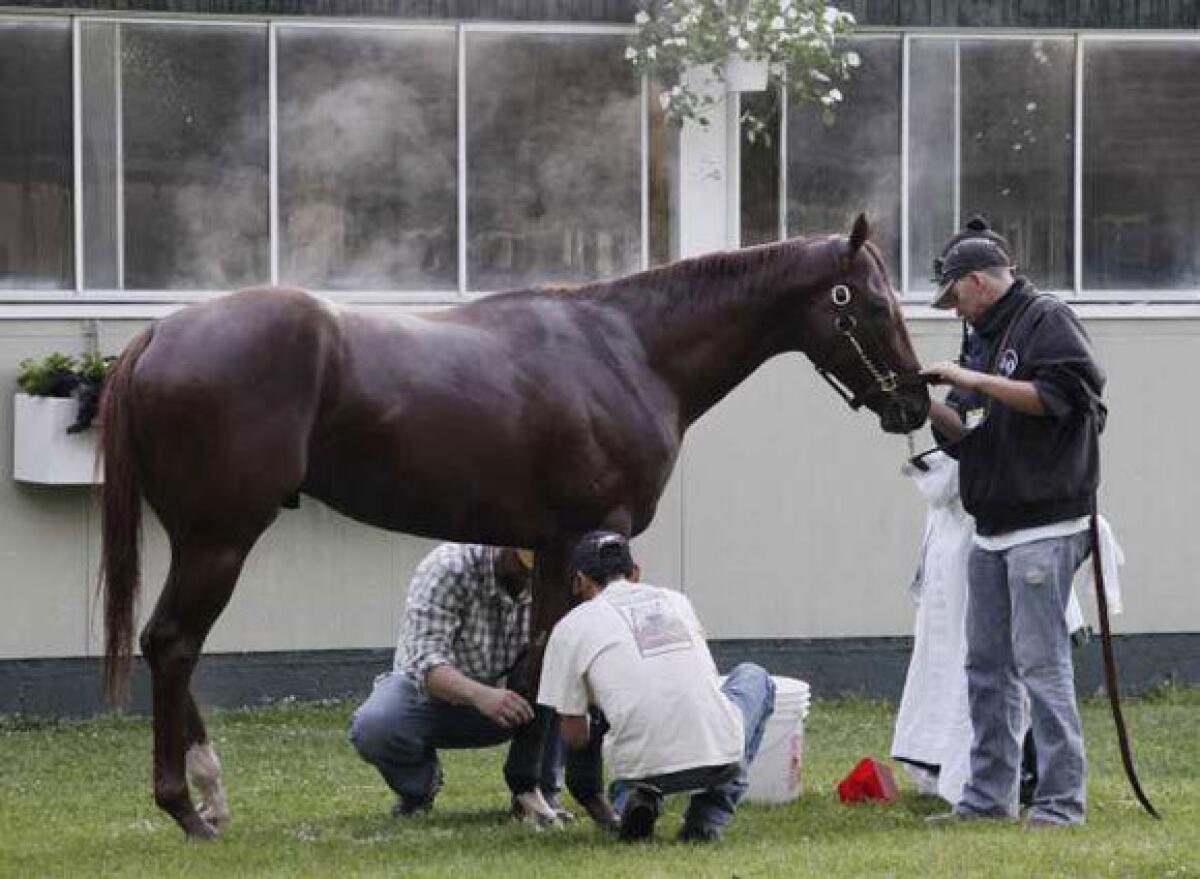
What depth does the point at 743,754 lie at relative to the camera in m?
8.57

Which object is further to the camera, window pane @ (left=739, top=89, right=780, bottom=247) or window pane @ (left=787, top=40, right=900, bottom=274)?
window pane @ (left=787, top=40, right=900, bottom=274)

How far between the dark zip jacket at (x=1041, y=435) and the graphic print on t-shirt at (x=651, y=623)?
4.25ft

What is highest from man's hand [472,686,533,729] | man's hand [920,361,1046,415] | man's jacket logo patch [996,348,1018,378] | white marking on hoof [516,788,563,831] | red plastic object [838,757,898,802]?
man's jacket logo patch [996,348,1018,378]

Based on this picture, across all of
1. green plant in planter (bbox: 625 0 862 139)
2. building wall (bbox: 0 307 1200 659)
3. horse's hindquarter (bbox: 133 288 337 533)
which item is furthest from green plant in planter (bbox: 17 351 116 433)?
horse's hindquarter (bbox: 133 288 337 533)

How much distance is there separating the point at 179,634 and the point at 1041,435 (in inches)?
117

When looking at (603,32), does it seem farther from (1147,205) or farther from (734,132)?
(1147,205)

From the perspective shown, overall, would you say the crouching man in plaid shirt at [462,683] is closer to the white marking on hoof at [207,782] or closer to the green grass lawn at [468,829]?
the green grass lawn at [468,829]

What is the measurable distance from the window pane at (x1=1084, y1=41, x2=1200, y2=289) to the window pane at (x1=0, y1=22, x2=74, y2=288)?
5544 mm

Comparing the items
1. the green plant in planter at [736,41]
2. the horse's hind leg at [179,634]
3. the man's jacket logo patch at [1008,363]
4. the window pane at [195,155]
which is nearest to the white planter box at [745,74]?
the green plant in planter at [736,41]

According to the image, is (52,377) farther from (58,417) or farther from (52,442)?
(52,442)

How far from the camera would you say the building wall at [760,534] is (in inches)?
519

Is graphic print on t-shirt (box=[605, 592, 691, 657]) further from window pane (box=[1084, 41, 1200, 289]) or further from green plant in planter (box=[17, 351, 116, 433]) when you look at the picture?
window pane (box=[1084, 41, 1200, 289])

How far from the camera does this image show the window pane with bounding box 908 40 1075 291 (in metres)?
14.4

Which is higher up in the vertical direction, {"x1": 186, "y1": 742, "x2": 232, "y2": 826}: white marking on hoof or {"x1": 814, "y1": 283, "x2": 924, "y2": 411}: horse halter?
{"x1": 814, "y1": 283, "x2": 924, "y2": 411}: horse halter
